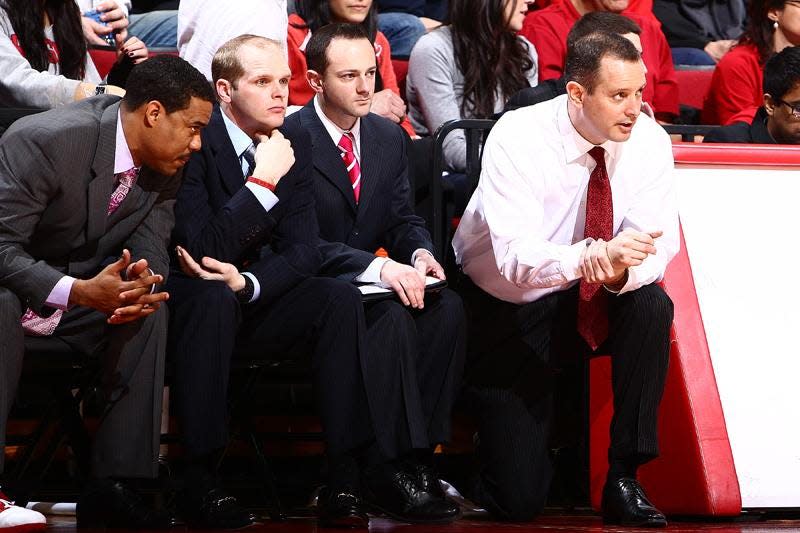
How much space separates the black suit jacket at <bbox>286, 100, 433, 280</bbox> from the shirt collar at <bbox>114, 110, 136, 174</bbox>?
1.92 ft

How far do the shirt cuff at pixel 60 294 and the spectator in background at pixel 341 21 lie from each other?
172cm

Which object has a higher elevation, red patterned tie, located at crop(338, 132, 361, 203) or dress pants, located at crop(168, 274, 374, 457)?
red patterned tie, located at crop(338, 132, 361, 203)

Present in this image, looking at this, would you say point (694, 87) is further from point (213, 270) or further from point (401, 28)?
point (213, 270)

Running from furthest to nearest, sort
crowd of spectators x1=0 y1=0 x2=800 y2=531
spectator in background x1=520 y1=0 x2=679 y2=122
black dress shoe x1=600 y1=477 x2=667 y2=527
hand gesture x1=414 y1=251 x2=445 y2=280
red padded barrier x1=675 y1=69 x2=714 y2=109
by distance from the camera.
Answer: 1. red padded barrier x1=675 y1=69 x2=714 y2=109
2. spectator in background x1=520 y1=0 x2=679 y2=122
3. hand gesture x1=414 y1=251 x2=445 y2=280
4. black dress shoe x1=600 y1=477 x2=667 y2=527
5. crowd of spectators x1=0 y1=0 x2=800 y2=531

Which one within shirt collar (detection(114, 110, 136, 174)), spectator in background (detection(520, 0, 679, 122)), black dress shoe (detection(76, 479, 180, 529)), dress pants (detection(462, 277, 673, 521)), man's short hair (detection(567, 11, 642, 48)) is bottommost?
black dress shoe (detection(76, 479, 180, 529))

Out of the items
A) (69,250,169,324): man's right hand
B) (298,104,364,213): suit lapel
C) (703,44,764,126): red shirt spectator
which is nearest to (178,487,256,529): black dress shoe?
(69,250,169,324): man's right hand

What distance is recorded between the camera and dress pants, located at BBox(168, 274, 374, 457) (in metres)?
3.01

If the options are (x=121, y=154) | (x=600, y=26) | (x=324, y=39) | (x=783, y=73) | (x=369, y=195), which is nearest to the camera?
(x=121, y=154)

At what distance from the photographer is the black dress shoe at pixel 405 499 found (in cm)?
309

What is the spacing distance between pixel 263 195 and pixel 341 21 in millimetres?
1517

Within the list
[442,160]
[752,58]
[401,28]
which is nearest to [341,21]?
[401,28]

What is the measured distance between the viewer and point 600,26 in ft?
12.9

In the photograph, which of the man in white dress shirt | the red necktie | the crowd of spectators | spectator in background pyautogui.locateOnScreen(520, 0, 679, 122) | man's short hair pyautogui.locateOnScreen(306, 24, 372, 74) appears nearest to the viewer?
the crowd of spectators

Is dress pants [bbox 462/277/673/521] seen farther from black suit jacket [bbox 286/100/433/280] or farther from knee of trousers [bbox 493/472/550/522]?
black suit jacket [bbox 286/100/433/280]
